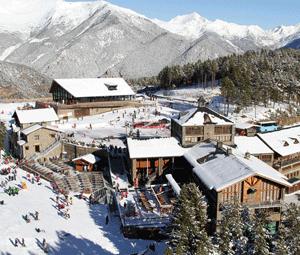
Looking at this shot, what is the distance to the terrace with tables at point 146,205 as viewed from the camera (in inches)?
1432

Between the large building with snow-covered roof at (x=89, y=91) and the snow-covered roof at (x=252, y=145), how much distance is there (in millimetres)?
39033

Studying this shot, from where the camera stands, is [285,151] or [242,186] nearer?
[242,186]

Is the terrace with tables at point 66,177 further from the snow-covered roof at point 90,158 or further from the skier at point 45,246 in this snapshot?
the skier at point 45,246

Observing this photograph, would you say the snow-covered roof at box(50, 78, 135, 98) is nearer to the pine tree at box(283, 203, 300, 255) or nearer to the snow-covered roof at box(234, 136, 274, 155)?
the snow-covered roof at box(234, 136, 274, 155)

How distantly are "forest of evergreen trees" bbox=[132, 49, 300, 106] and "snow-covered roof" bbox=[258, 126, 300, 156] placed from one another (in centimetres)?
2504

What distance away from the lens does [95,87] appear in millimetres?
85250

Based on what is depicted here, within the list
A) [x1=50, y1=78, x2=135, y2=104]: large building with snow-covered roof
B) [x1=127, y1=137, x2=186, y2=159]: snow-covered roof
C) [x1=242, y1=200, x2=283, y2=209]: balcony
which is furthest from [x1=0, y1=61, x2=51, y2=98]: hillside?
[x1=242, y1=200, x2=283, y2=209]: balcony

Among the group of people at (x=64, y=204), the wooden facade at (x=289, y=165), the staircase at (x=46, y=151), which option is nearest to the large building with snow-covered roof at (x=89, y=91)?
the staircase at (x=46, y=151)

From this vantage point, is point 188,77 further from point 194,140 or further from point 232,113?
point 194,140

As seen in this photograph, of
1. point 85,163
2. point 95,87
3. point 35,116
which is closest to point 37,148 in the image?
point 35,116

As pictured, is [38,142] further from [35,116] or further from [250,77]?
[250,77]

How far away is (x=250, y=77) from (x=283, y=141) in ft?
164

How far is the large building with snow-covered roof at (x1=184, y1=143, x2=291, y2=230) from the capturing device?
33.6m

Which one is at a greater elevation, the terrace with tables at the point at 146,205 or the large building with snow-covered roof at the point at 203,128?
the large building with snow-covered roof at the point at 203,128
